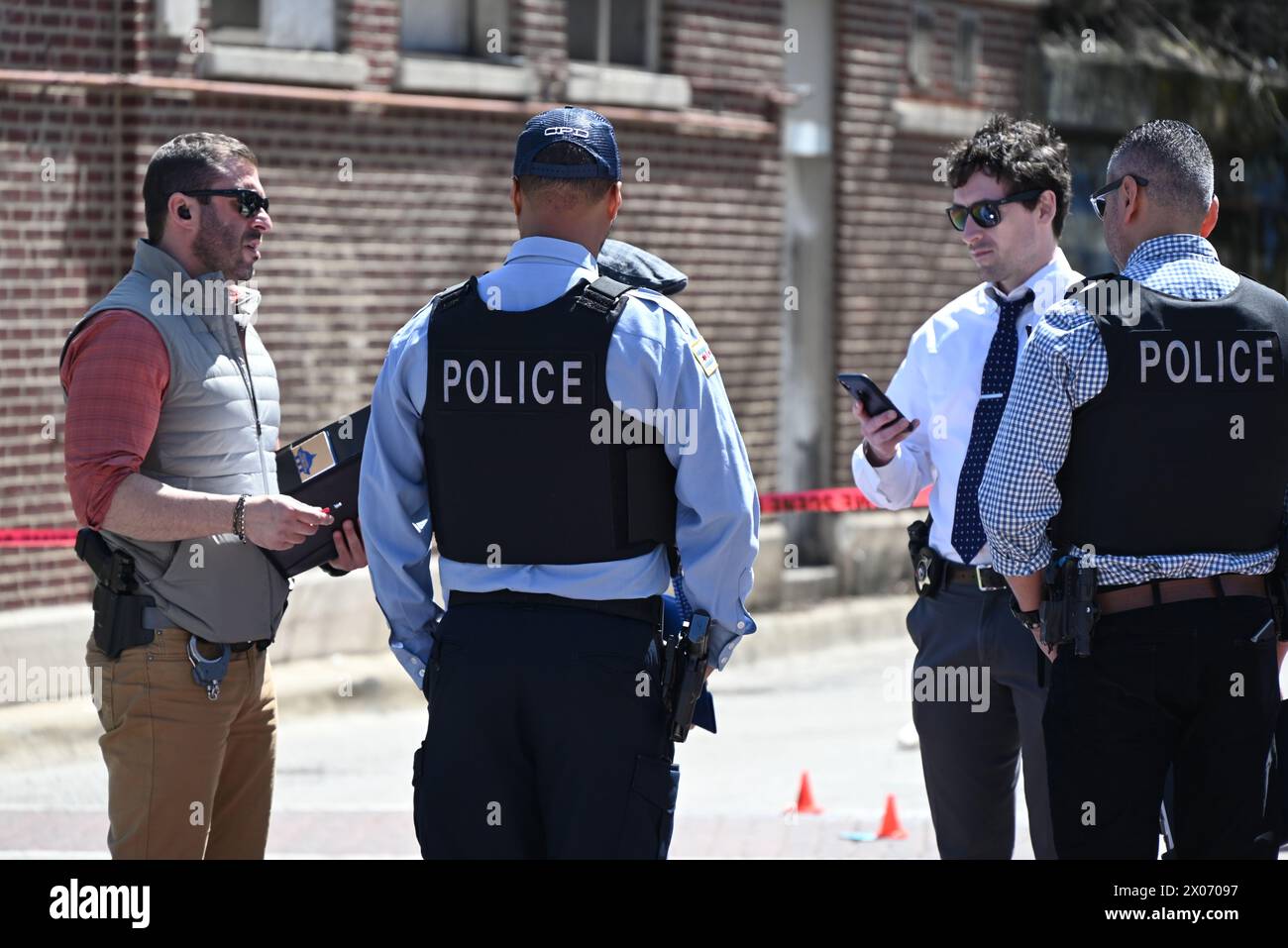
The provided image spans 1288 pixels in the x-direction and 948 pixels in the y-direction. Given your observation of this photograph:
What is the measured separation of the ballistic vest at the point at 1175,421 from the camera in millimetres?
3957

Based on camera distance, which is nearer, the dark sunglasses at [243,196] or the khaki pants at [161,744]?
the khaki pants at [161,744]

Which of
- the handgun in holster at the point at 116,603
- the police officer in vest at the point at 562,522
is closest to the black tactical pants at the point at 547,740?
the police officer in vest at the point at 562,522

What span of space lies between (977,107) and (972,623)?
32.8ft

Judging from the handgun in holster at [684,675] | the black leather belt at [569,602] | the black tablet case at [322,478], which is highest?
the black tablet case at [322,478]

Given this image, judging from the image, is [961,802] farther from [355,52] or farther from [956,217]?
[355,52]

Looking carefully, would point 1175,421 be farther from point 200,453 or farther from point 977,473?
point 200,453

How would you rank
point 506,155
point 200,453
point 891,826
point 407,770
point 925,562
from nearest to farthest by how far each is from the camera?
point 200,453
point 925,562
point 891,826
point 407,770
point 506,155

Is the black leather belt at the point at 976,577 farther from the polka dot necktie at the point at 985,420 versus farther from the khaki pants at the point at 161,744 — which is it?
the khaki pants at the point at 161,744

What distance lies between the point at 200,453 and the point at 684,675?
4.43ft

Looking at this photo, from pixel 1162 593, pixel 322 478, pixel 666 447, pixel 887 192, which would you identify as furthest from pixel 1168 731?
pixel 887 192

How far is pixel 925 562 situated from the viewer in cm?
493

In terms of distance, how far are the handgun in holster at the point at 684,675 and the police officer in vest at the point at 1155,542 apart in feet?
2.47

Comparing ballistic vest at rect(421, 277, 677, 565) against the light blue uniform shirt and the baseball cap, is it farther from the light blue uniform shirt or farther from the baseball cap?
the baseball cap
